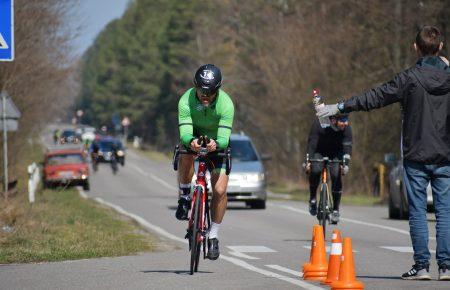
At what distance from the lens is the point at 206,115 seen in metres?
12.2

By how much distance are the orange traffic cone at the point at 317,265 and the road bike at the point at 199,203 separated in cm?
104

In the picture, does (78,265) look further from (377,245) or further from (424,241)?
(377,245)

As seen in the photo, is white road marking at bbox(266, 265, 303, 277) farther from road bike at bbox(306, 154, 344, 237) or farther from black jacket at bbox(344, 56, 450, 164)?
road bike at bbox(306, 154, 344, 237)

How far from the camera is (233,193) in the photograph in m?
29.5

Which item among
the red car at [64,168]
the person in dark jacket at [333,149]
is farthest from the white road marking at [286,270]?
the red car at [64,168]

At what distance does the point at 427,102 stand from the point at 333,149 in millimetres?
7872

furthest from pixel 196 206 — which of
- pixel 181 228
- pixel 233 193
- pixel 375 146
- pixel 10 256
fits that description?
pixel 375 146

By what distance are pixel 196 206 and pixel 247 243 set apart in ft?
19.0

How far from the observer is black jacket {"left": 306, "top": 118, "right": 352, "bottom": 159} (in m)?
18.5

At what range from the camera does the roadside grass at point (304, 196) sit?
36.4 m

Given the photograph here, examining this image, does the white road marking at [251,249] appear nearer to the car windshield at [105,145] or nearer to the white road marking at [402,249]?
the white road marking at [402,249]

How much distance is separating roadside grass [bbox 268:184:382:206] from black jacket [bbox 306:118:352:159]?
16.4 metres

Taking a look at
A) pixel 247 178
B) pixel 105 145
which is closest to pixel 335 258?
pixel 247 178

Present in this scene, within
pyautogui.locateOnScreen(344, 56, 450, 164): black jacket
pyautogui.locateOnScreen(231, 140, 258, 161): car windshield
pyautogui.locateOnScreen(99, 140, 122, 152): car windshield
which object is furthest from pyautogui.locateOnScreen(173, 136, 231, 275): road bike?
pyautogui.locateOnScreen(99, 140, 122, 152): car windshield
